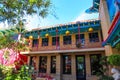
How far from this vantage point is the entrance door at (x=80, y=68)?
15.2 meters

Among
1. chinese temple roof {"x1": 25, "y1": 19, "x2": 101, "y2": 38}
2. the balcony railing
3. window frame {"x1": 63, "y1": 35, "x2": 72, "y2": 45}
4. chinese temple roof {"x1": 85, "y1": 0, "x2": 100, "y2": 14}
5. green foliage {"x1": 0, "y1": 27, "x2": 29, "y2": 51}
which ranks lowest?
green foliage {"x1": 0, "y1": 27, "x2": 29, "y2": 51}

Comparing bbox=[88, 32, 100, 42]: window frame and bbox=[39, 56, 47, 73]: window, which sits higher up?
bbox=[88, 32, 100, 42]: window frame

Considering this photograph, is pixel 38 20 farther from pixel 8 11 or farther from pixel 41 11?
pixel 8 11

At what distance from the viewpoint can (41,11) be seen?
17.9 feet

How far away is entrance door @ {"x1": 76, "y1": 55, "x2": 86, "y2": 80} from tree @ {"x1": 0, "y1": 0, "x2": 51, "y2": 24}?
11.1m

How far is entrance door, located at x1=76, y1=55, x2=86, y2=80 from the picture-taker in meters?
15.2

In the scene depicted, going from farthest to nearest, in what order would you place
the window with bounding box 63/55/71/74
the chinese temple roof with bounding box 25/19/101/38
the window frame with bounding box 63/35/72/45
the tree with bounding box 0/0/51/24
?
1. the window frame with bounding box 63/35/72/45
2. the window with bounding box 63/55/71/74
3. the chinese temple roof with bounding box 25/19/101/38
4. the tree with bounding box 0/0/51/24

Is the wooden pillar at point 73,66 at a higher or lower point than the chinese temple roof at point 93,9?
lower

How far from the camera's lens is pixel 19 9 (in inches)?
194

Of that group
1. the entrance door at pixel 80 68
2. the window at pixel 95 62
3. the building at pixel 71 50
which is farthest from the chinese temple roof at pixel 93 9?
the entrance door at pixel 80 68

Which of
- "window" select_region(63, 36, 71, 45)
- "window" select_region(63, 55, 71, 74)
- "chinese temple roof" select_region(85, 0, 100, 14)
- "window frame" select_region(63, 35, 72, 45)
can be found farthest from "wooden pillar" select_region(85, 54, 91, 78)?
"chinese temple roof" select_region(85, 0, 100, 14)

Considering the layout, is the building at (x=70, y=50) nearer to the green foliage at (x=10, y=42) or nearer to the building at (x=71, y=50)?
the building at (x=71, y=50)

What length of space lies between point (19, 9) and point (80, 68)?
12.1 m

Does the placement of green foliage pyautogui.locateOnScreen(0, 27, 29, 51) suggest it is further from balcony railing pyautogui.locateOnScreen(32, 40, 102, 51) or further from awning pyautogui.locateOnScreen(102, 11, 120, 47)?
balcony railing pyautogui.locateOnScreen(32, 40, 102, 51)
